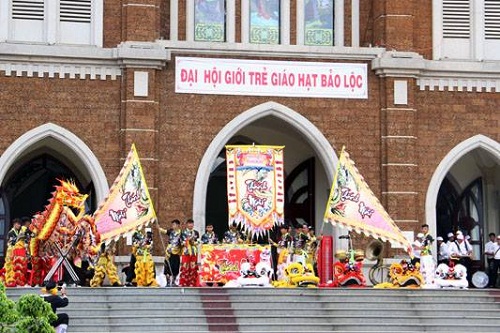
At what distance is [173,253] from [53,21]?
5.67 meters

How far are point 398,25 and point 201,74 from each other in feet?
13.9

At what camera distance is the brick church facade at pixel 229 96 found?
84.1ft

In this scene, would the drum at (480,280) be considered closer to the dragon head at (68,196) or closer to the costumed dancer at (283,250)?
the costumed dancer at (283,250)

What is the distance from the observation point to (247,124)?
26.5 m

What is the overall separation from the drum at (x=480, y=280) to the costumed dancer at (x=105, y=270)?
24.0 feet

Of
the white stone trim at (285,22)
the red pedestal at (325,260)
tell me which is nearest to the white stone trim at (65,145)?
the red pedestal at (325,260)

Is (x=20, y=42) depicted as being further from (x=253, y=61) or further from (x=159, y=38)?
(x=253, y=61)

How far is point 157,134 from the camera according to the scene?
25.9 meters

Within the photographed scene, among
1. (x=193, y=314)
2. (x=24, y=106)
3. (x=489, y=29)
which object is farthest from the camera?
(x=489, y=29)

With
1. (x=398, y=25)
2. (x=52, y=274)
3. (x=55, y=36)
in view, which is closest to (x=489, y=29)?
(x=398, y=25)

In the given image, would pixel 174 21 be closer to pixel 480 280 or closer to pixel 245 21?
pixel 245 21

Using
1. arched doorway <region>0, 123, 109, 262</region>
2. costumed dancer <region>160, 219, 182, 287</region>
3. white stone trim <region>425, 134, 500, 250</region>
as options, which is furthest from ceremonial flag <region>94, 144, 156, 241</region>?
white stone trim <region>425, 134, 500, 250</region>

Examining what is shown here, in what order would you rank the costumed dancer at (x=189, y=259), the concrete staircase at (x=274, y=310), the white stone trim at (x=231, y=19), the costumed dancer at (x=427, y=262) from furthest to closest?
the white stone trim at (x=231, y=19) < the costumed dancer at (x=427, y=262) < the costumed dancer at (x=189, y=259) < the concrete staircase at (x=274, y=310)

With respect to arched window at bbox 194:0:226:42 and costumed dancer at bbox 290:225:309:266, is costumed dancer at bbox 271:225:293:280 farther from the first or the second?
arched window at bbox 194:0:226:42
